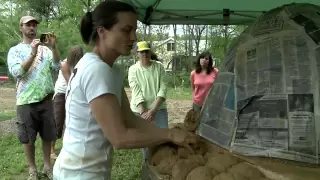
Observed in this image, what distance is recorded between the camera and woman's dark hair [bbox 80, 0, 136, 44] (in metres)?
1.71

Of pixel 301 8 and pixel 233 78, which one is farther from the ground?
pixel 301 8

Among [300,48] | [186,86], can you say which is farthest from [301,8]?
[186,86]

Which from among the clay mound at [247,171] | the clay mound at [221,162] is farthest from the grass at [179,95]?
the clay mound at [247,171]

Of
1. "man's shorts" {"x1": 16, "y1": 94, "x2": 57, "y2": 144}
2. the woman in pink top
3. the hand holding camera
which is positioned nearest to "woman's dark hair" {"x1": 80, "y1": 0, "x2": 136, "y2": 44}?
the hand holding camera

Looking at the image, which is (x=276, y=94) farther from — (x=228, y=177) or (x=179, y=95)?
(x=179, y=95)

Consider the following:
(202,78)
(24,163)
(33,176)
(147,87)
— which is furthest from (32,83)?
(202,78)

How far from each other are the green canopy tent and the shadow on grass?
1.89 meters

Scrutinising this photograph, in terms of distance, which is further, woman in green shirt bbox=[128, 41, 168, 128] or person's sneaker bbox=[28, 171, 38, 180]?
woman in green shirt bbox=[128, 41, 168, 128]

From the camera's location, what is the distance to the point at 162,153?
2.00m

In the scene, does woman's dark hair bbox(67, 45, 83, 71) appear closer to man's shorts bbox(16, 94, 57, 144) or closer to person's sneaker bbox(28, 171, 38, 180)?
man's shorts bbox(16, 94, 57, 144)

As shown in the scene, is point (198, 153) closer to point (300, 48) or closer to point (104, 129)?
point (104, 129)

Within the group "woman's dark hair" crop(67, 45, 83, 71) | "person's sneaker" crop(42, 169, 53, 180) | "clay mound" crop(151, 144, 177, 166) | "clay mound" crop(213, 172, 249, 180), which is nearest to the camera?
"clay mound" crop(213, 172, 249, 180)

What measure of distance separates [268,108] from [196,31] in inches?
1137

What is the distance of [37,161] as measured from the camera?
226 inches
